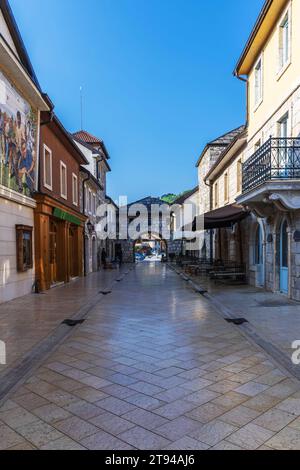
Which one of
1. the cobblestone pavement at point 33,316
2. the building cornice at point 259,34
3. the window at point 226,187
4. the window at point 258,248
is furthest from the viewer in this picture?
the window at point 226,187

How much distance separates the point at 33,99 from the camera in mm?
11922

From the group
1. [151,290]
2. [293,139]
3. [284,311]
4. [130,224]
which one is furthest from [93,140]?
[284,311]

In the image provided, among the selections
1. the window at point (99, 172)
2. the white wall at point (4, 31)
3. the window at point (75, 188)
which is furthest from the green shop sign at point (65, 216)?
the window at point (99, 172)

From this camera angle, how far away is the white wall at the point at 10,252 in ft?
32.8

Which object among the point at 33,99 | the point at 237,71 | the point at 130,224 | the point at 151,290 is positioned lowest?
the point at 151,290

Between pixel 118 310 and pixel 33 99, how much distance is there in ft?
24.5

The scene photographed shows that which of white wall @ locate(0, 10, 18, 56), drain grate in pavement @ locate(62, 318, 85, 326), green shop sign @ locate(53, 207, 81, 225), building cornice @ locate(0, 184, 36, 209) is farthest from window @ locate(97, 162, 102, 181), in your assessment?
drain grate in pavement @ locate(62, 318, 85, 326)

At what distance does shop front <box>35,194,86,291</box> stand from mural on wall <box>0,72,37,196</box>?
3.92 ft

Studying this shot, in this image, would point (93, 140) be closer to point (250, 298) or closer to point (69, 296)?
point (69, 296)

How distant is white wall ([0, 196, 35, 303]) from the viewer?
999cm

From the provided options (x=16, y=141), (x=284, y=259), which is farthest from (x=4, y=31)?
(x=284, y=259)

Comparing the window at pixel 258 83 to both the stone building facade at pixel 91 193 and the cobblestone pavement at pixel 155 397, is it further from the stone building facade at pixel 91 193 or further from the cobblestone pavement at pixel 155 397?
the stone building facade at pixel 91 193

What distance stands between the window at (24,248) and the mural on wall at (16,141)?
1.17 meters

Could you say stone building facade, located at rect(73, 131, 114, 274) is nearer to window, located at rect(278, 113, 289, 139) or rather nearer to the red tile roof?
the red tile roof
